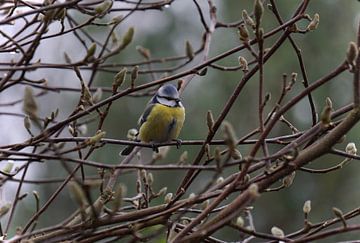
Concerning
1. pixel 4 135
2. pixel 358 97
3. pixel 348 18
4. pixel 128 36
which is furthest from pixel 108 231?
Result: pixel 348 18

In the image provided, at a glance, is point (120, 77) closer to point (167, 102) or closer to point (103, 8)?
point (103, 8)

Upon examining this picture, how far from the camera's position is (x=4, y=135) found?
406cm

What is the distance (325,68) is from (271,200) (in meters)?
1.34

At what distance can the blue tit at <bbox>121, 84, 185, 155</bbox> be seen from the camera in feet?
7.66

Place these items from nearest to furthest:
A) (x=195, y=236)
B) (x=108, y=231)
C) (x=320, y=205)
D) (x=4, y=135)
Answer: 1. (x=195, y=236)
2. (x=108, y=231)
3. (x=4, y=135)
4. (x=320, y=205)

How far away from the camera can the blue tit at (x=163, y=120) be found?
2334mm

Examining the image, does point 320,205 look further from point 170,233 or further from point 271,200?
point 170,233

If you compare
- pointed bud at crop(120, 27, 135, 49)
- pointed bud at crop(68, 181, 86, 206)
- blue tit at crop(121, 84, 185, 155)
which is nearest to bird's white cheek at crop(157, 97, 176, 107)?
blue tit at crop(121, 84, 185, 155)

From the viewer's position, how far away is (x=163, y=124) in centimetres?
235

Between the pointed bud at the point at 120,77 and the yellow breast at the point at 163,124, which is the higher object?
the yellow breast at the point at 163,124

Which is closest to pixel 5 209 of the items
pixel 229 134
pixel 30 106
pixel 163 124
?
pixel 30 106

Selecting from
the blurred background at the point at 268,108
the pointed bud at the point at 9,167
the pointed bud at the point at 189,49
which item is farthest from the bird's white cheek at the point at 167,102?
the blurred background at the point at 268,108

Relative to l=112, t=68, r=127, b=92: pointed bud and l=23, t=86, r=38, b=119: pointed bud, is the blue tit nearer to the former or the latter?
l=112, t=68, r=127, b=92: pointed bud

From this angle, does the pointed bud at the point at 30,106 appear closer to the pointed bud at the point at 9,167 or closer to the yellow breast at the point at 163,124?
the pointed bud at the point at 9,167
